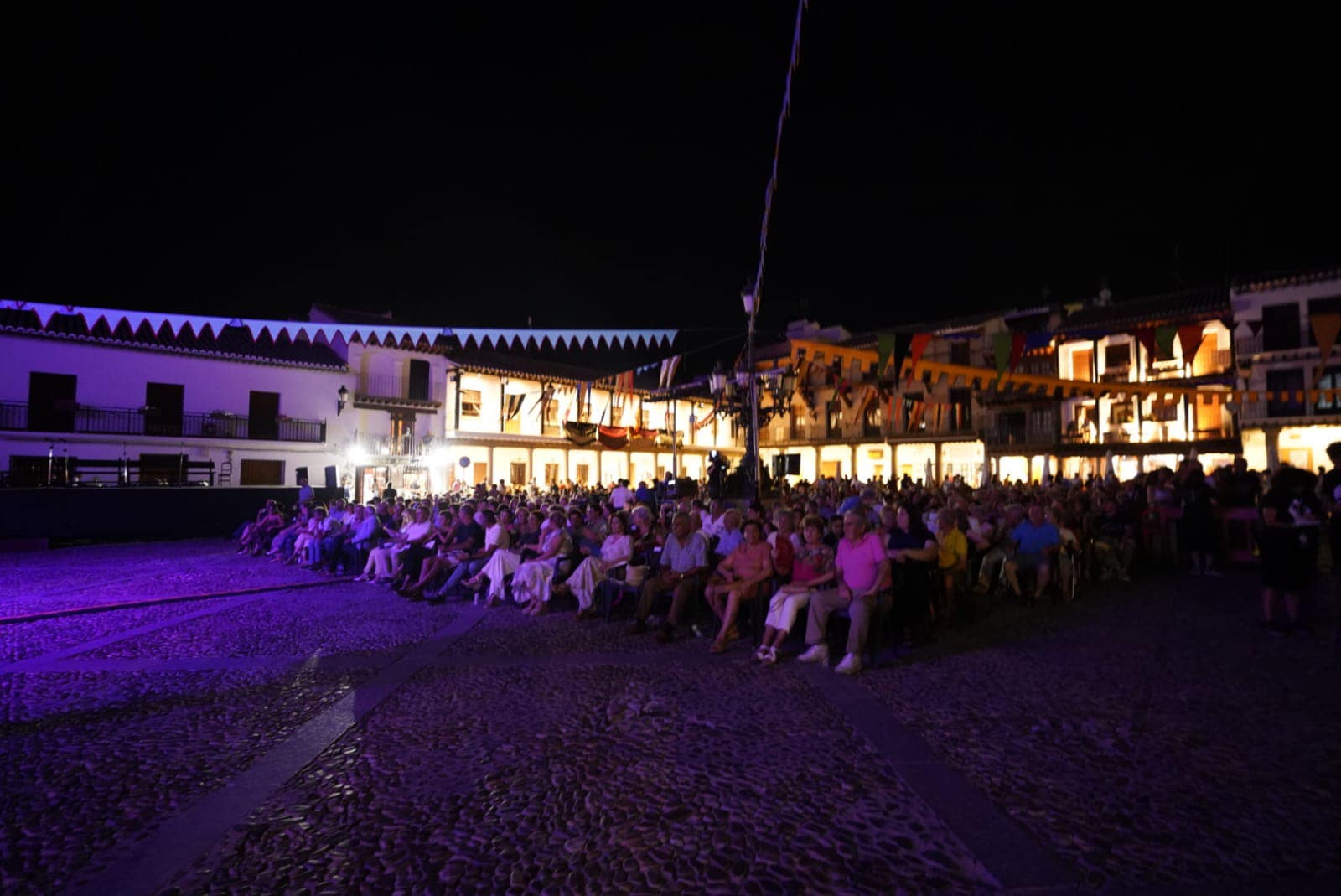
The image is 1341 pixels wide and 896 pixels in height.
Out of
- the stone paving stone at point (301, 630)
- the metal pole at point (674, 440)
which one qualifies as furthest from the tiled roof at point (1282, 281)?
the stone paving stone at point (301, 630)

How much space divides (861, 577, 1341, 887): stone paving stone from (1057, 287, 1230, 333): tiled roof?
855 inches

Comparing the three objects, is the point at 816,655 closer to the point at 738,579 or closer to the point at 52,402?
the point at 738,579

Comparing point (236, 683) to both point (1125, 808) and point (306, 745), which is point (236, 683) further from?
point (1125, 808)

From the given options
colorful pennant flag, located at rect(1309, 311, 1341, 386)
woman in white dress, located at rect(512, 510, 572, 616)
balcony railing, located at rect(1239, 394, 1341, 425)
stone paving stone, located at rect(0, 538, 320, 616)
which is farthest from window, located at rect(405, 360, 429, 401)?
balcony railing, located at rect(1239, 394, 1341, 425)

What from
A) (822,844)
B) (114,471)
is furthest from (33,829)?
(114,471)

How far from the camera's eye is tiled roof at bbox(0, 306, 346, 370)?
2275 cm

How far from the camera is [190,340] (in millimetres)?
26297

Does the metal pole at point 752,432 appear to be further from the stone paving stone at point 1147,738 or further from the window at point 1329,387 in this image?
the window at point 1329,387

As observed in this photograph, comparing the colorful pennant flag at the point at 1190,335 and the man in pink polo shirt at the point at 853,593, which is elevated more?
the colorful pennant flag at the point at 1190,335

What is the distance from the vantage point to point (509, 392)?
110 ft

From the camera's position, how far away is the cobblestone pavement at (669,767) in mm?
2688

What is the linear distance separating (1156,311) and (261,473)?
34894 millimetres

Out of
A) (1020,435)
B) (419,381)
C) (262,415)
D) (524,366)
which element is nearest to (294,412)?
Answer: (262,415)

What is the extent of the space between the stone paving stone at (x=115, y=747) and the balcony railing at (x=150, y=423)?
76.6 ft
